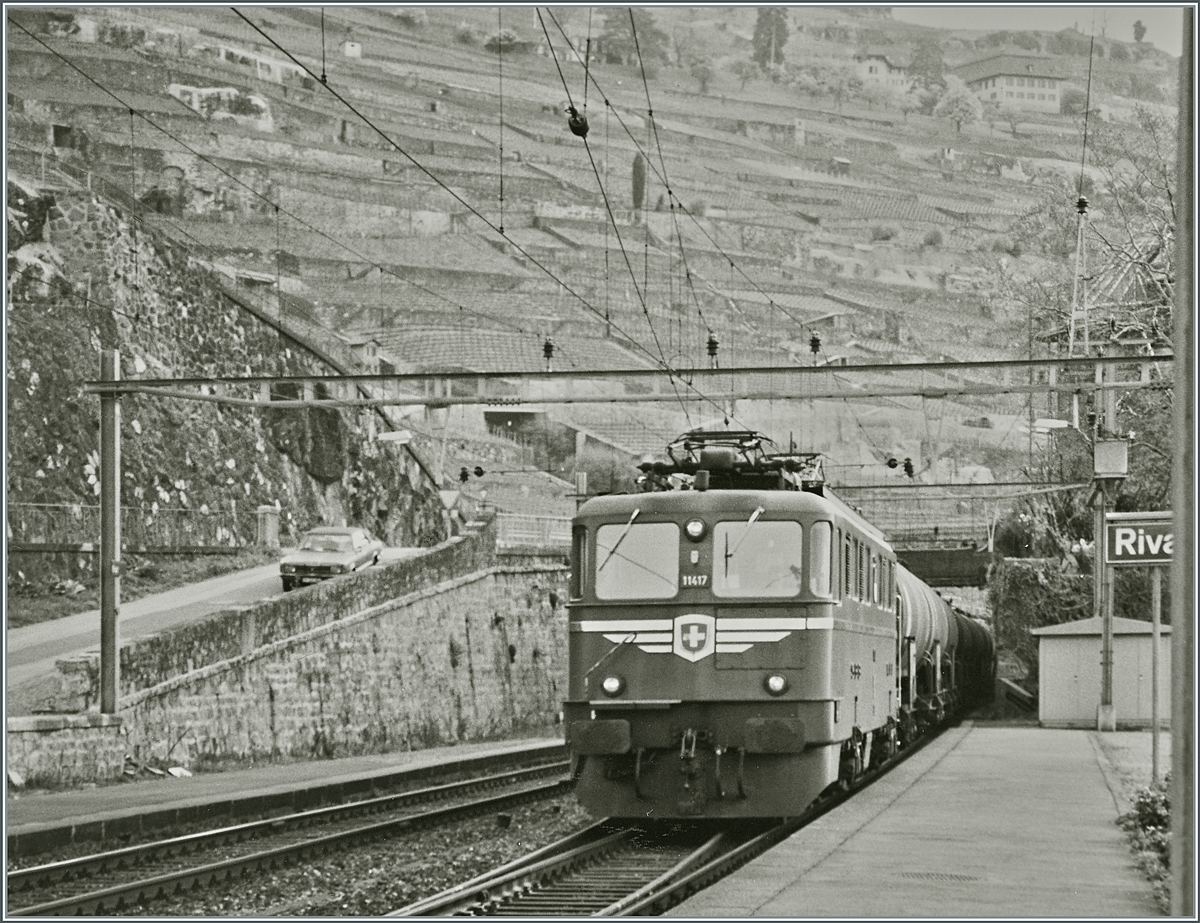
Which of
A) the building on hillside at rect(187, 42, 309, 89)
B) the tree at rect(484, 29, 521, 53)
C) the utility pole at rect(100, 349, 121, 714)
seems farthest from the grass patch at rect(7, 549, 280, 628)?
the tree at rect(484, 29, 521, 53)

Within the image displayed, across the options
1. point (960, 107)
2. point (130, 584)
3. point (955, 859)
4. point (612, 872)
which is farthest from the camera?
point (960, 107)

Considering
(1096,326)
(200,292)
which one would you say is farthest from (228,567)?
(1096,326)

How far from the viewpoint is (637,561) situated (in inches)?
599

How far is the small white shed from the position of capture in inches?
1309

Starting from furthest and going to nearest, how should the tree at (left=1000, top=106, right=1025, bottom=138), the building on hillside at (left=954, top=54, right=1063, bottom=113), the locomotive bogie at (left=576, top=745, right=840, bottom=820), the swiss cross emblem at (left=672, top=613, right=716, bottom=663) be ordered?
the building on hillside at (left=954, top=54, right=1063, bottom=113), the tree at (left=1000, top=106, right=1025, bottom=138), the swiss cross emblem at (left=672, top=613, right=716, bottom=663), the locomotive bogie at (left=576, top=745, right=840, bottom=820)

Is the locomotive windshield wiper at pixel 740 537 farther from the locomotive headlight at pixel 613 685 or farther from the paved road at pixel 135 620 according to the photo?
the paved road at pixel 135 620

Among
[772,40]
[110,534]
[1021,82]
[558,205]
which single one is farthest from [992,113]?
[110,534]

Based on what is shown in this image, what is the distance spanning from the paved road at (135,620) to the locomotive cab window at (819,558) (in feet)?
39.1

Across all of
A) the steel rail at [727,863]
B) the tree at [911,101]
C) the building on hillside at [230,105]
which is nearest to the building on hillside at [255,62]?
the building on hillside at [230,105]

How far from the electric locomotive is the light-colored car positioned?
65.9 ft

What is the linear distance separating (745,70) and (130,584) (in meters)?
167

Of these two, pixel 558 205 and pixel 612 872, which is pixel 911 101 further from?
pixel 612 872

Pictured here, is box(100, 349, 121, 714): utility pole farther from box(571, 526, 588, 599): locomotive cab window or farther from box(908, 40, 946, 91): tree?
box(908, 40, 946, 91): tree

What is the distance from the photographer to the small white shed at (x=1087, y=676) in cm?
3325
